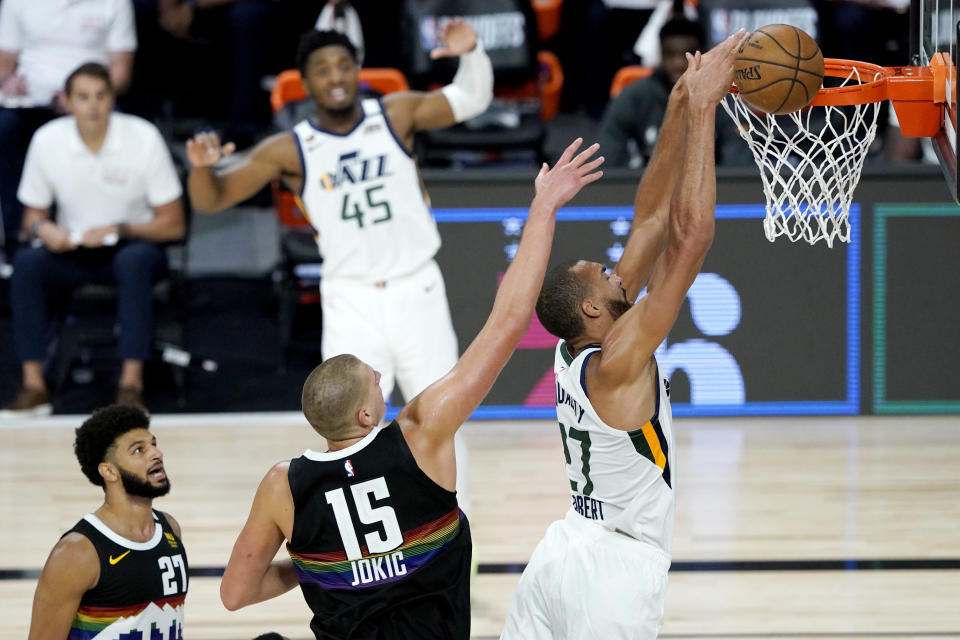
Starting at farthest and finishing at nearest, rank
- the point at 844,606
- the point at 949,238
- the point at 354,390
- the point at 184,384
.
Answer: the point at 184,384 < the point at 949,238 < the point at 844,606 < the point at 354,390

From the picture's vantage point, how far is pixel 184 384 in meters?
8.25

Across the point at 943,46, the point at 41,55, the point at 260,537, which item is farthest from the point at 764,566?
the point at 41,55

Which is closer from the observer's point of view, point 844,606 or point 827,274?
point 844,606

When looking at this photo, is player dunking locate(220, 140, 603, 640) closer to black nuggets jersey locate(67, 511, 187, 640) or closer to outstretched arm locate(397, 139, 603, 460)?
outstretched arm locate(397, 139, 603, 460)

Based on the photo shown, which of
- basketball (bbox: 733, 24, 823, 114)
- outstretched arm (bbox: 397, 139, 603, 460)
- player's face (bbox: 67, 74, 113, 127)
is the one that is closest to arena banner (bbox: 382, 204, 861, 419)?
player's face (bbox: 67, 74, 113, 127)

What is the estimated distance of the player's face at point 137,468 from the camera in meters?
3.91

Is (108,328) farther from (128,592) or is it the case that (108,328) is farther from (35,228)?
(128,592)

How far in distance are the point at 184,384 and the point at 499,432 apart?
1.97 m

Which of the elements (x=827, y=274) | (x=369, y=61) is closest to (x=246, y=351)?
(x=369, y=61)

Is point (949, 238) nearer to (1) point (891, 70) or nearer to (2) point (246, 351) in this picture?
(1) point (891, 70)

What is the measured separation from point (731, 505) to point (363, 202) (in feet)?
7.06

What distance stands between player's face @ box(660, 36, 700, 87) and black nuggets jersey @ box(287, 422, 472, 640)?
16.5ft

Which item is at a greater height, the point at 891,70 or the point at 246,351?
the point at 891,70

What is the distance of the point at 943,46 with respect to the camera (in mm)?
4191
